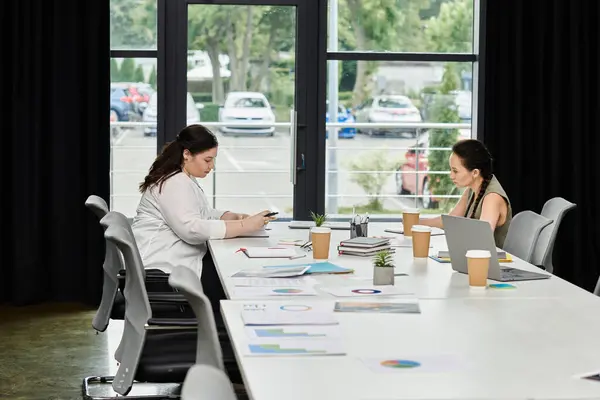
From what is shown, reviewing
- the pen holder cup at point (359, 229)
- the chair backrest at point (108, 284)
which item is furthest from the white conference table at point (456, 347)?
the chair backrest at point (108, 284)

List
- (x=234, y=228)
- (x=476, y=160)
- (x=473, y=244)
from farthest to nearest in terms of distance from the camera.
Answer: (x=476, y=160), (x=234, y=228), (x=473, y=244)

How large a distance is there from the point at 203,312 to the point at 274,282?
0.83 m

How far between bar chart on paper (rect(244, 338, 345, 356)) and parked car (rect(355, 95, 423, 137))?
433cm

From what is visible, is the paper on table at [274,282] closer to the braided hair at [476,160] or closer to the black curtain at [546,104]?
the braided hair at [476,160]

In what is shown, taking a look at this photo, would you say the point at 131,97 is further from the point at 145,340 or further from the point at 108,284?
the point at 145,340

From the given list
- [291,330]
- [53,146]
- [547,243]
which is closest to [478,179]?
[547,243]

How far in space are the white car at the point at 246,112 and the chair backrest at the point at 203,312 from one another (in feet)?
13.0

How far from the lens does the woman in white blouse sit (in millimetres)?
4449

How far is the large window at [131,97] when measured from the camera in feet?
21.3

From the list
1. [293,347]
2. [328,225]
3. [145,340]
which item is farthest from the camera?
[328,225]

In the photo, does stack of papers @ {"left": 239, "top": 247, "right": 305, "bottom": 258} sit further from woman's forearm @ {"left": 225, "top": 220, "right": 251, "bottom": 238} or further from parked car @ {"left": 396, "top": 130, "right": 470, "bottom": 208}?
parked car @ {"left": 396, "top": 130, "right": 470, "bottom": 208}

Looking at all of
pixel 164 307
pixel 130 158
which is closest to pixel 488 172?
pixel 164 307

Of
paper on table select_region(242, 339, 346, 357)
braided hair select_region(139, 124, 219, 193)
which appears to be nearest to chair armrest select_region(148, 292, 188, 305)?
braided hair select_region(139, 124, 219, 193)

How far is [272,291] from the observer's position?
3.20m
